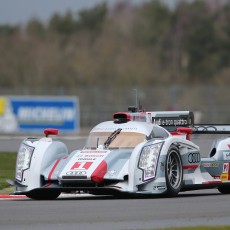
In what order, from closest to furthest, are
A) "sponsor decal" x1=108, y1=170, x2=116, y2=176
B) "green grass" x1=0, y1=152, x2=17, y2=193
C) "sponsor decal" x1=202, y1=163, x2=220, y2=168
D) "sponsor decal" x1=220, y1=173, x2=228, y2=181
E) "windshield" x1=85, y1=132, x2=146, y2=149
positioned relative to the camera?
"sponsor decal" x1=108, y1=170, x2=116, y2=176
"windshield" x1=85, y1=132, x2=146, y2=149
"sponsor decal" x1=202, y1=163, x2=220, y2=168
"sponsor decal" x1=220, y1=173, x2=228, y2=181
"green grass" x1=0, y1=152, x2=17, y2=193

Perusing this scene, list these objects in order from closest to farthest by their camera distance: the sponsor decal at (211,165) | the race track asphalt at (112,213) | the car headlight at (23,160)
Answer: the race track asphalt at (112,213) < the car headlight at (23,160) < the sponsor decal at (211,165)

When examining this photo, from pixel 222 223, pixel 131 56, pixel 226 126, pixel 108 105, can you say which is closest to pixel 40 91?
pixel 108 105

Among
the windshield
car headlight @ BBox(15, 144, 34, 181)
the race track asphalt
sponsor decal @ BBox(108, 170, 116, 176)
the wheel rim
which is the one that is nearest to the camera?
the race track asphalt

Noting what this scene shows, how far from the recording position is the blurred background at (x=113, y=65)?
156 ft

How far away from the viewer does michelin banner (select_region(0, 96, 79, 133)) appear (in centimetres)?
4672

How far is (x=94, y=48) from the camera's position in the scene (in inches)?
3066

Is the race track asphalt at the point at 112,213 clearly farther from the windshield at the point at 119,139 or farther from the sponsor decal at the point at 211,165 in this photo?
the windshield at the point at 119,139

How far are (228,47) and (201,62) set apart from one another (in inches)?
98.1

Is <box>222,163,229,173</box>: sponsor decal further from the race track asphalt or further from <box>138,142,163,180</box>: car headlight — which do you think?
<box>138,142,163,180</box>: car headlight

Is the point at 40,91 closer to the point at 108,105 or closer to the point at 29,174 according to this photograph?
the point at 108,105

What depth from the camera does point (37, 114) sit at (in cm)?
4700

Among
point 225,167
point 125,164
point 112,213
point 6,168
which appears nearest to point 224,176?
point 225,167

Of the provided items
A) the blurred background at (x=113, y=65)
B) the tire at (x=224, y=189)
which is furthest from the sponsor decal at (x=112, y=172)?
the blurred background at (x=113, y=65)

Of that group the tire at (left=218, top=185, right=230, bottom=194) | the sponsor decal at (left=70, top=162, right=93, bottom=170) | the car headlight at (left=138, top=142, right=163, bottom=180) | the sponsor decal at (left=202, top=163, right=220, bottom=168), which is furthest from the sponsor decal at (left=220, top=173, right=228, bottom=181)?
the sponsor decal at (left=70, top=162, right=93, bottom=170)
